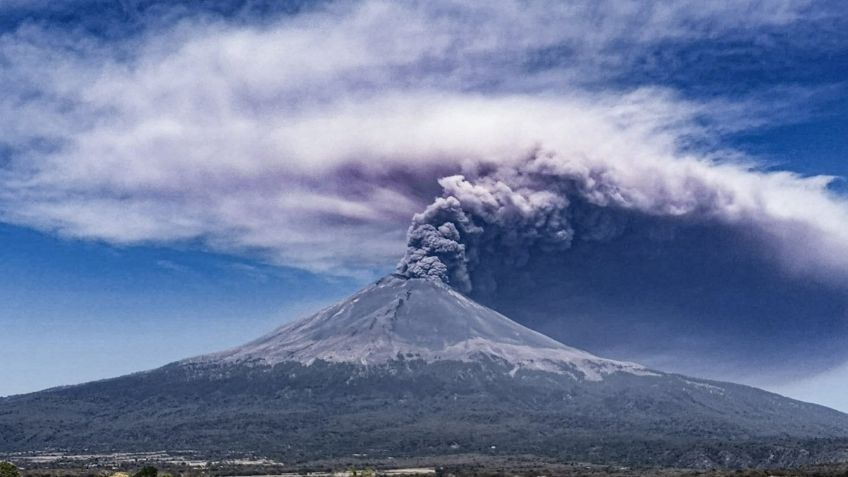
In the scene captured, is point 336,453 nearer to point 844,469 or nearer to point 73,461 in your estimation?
point 73,461

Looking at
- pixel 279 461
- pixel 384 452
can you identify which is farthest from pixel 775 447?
pixel 279 461

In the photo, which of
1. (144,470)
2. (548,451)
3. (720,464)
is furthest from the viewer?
(548,451)

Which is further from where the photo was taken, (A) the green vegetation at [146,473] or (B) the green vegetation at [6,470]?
(A) the green vegetation at [146,473]

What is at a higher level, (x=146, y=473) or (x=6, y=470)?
(x=6, y=470)

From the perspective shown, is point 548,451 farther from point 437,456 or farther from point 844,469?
point 844,469

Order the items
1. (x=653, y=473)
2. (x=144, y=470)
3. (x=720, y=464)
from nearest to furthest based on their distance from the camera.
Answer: (x=144, y=470), (x=653, y=473), (x=720, y=464)

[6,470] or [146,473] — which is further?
[146,473]

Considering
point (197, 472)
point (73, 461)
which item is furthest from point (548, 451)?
point (73, 461)

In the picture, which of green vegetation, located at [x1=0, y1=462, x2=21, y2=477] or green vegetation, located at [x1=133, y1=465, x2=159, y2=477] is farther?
green vegetation, located at [x1=133, y1=465, x2=159, y2=477]

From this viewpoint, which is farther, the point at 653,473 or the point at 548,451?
the point at 548,451
